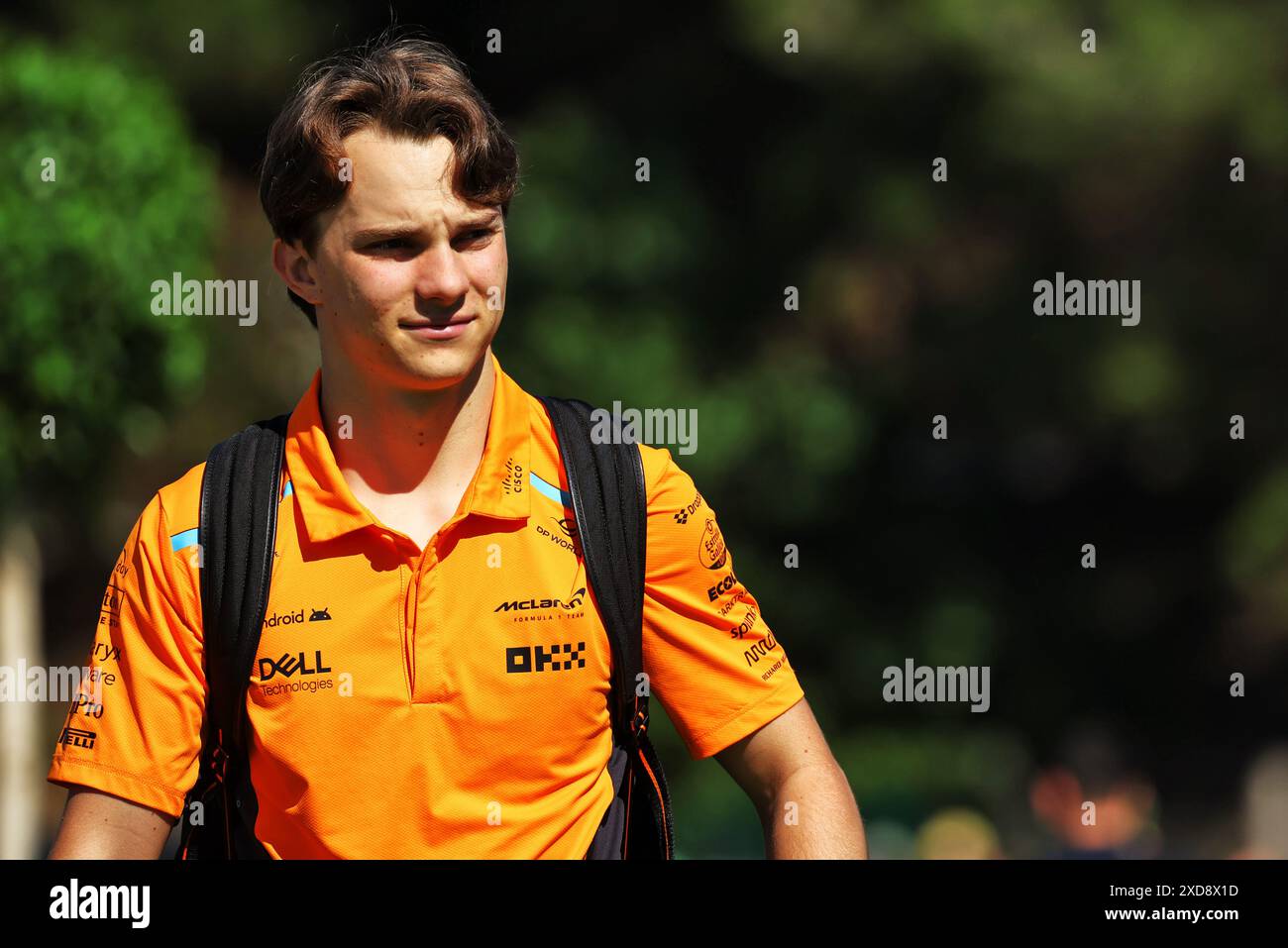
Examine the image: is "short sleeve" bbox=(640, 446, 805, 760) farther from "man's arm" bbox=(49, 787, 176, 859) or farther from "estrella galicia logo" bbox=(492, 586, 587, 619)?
"man's arm" bbox=(49, 787, 176, 859)

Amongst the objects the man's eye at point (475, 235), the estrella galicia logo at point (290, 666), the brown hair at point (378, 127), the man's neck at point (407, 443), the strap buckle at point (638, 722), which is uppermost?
the brown hair at point (378, 127)

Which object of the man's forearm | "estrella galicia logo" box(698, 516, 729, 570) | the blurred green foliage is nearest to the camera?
the man's forearm

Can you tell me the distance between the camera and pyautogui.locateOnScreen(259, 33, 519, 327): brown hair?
2697mm

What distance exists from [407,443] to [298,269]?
36 centimetres

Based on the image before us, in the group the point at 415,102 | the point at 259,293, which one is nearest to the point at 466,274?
the point at 415,102

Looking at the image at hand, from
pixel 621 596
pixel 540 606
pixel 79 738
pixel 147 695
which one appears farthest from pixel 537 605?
pixel 79 738

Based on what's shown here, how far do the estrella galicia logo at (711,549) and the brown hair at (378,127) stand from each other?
639 mm

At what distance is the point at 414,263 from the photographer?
8.81 ft

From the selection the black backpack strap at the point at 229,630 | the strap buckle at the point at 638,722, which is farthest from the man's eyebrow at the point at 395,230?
the strap buckle at the point at 638,722

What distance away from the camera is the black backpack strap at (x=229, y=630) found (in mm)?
2609

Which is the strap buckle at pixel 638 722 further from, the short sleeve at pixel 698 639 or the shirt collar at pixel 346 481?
the shirt collar at pixel 346 481

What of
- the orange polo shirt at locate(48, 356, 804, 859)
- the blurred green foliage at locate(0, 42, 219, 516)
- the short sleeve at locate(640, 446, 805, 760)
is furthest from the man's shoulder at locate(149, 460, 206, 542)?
the blurred green foliage at locate(0, 42, 219, 516)

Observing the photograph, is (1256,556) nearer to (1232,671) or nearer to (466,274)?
(1232,671)

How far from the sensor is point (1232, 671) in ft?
33.9
